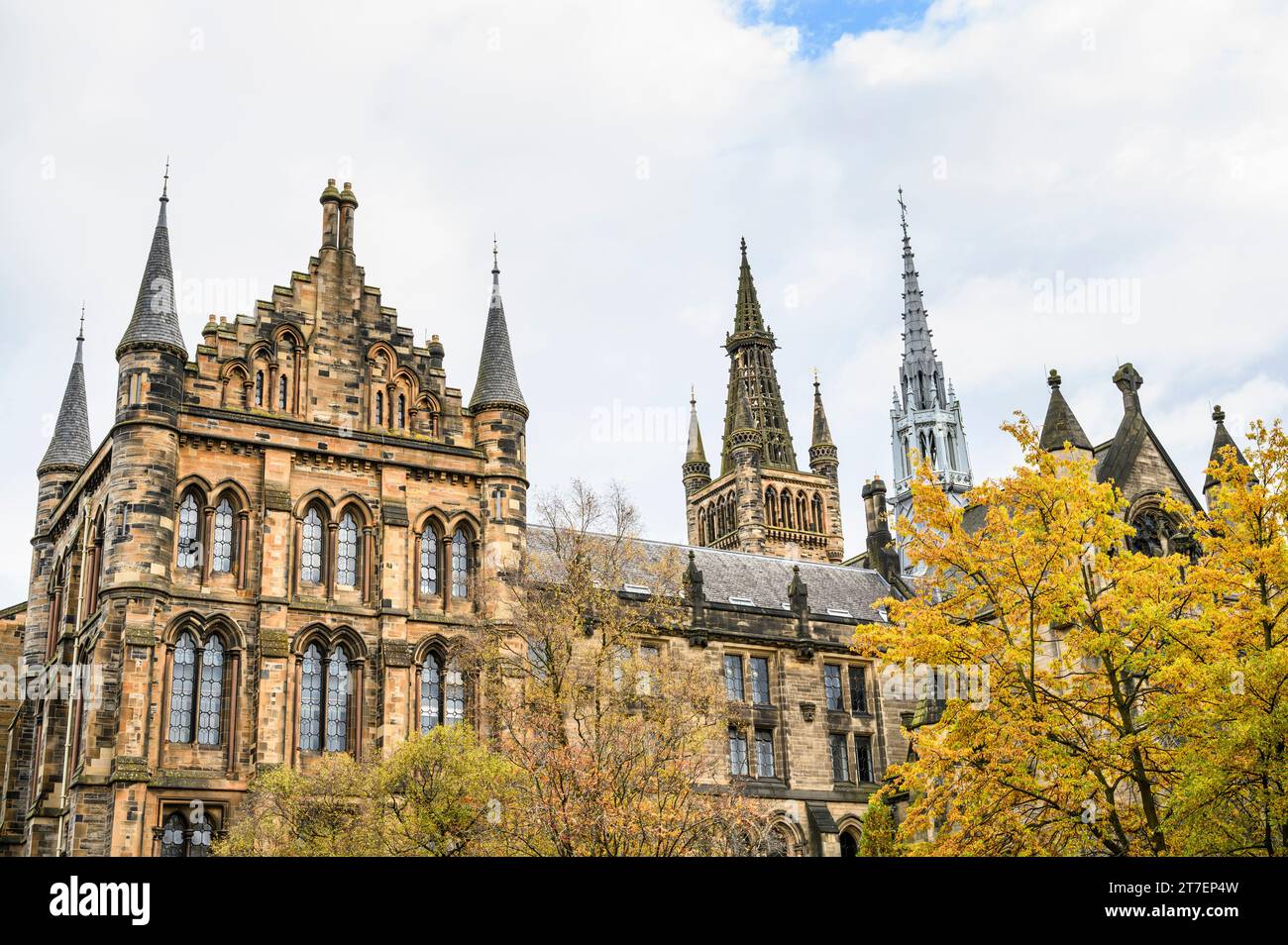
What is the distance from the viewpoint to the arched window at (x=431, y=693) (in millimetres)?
38312

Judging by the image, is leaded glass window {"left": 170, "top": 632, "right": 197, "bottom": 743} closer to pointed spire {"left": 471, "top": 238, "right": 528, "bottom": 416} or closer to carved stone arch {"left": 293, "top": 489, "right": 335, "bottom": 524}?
carved stone arch {"left": 293, "top": 489, "right": 335, "bottom": 524}

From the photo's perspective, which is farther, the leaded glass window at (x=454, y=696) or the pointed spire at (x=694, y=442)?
the pointed spire at (x=694, y=442)

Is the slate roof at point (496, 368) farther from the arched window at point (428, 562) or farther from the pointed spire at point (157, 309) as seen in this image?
the pointed spire at point (157, 309)

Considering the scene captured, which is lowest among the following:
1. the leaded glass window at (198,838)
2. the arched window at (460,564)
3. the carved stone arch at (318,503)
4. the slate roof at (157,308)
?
the leaded glass window at (198,838)

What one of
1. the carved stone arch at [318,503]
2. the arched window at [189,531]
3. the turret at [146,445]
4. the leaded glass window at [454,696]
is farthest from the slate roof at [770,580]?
the turret at [146,445]

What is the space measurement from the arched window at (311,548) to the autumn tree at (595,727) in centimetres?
550

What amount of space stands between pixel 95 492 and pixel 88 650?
517 centimetres

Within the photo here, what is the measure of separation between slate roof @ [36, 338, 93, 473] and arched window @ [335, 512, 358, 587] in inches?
509

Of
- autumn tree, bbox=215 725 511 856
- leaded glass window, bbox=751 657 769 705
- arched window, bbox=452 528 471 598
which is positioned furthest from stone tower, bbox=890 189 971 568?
autumn tree, bbox=215 725 511 856

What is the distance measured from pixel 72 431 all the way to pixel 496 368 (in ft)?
52.8

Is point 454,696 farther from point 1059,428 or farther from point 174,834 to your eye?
point 1059,428

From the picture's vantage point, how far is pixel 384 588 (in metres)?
38.6

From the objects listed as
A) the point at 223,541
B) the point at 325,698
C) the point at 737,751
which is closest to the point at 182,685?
the point at 325,698
